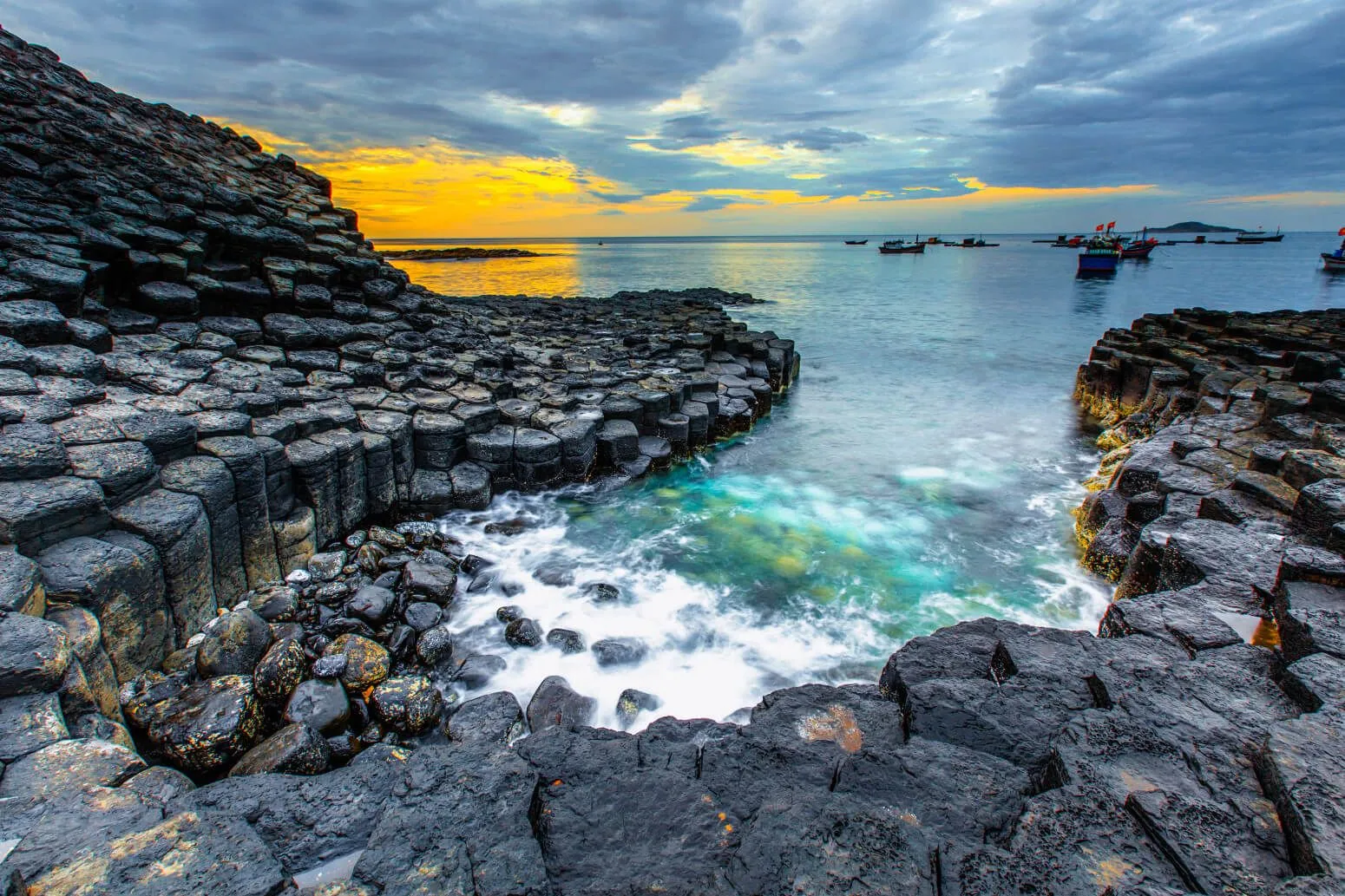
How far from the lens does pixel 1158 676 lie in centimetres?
327

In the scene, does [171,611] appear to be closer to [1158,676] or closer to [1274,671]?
[1158,676]

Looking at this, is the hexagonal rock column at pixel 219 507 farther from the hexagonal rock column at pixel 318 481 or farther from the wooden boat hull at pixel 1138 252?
the wooden boat hull at pixel 1138 252

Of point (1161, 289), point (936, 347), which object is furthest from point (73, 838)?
point (1161, 289)

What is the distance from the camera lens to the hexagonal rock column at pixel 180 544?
4.34m

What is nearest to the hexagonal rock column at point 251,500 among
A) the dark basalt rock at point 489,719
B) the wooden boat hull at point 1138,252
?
the dark basalt rock at point 489,719

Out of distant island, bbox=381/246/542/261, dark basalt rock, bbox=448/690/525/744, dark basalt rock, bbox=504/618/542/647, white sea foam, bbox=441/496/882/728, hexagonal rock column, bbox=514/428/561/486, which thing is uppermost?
distant island, bbox=381/246/542/261

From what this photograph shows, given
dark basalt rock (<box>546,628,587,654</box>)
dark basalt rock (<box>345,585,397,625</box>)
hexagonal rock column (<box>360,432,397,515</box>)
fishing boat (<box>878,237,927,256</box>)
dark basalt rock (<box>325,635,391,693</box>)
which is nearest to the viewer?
dark basalt rock (<box>325,635,391,693</box>)

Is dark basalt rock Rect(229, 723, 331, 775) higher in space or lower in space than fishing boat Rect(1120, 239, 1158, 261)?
lower

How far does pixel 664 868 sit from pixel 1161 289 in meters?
51.1

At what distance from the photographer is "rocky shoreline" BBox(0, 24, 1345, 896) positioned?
89.4 inches

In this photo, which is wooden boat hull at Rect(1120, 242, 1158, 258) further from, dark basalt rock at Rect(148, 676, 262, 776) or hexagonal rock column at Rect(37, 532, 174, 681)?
hexagonal rock column at Rect(37, 532, 174, 681)

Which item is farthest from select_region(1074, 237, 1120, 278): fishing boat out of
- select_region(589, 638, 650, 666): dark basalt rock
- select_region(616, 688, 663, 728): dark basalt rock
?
select_region(616, 688, 663, 728): dark basalt rock

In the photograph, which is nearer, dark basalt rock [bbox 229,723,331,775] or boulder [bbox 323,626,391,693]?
dark basalt rock [bbox 229,723,331,775]

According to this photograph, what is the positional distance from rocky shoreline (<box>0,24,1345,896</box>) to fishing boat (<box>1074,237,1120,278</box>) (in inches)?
1894
